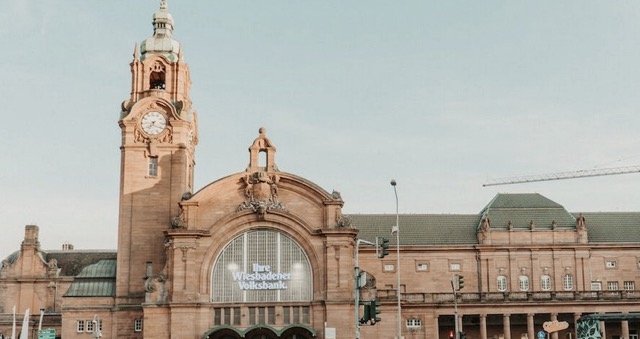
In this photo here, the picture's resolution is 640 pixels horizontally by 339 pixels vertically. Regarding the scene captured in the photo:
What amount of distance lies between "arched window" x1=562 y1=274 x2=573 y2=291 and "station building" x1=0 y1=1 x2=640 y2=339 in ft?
1.69

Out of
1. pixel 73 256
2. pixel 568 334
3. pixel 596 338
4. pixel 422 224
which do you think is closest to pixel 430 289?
pixel 422 224

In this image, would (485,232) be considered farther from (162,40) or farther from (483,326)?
(162,40)

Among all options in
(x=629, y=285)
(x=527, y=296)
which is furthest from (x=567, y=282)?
(x=527, y=296)

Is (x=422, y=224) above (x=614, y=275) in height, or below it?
above

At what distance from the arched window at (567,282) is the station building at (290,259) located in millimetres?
516

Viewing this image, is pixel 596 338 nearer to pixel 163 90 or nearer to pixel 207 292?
pixel 207 292

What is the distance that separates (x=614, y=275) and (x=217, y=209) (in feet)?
150

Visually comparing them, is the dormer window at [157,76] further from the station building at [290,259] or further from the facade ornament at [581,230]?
the facade ornament at [581,230]

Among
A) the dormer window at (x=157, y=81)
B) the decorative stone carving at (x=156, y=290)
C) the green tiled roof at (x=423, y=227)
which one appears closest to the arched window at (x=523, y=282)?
the green tiled roof at (x=423, y=227)

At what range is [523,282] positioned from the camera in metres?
96.8

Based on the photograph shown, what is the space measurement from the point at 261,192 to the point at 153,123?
49.0 feet

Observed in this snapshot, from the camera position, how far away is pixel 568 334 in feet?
298

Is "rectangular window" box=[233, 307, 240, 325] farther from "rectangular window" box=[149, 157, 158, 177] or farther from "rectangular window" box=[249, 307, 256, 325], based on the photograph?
"rectangular window" box=[149, 157, 158, 177]

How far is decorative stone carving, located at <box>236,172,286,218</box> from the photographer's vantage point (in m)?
82.2
